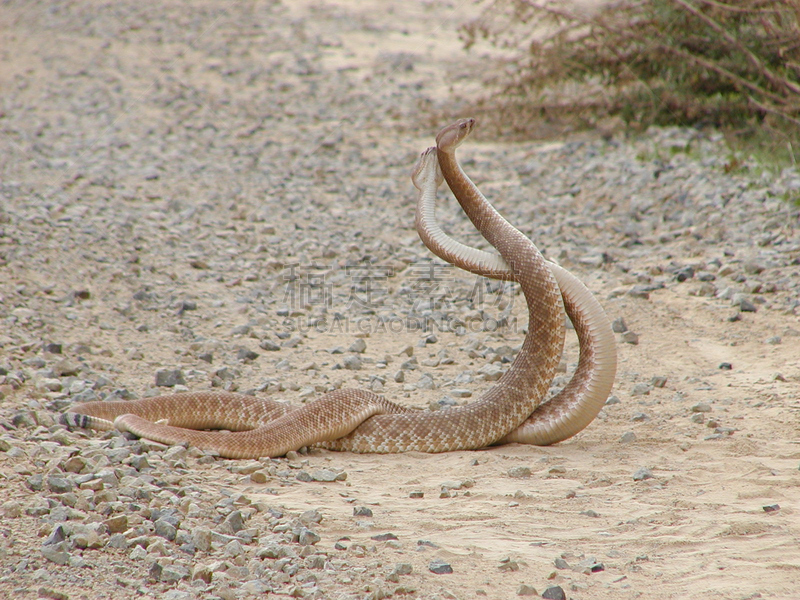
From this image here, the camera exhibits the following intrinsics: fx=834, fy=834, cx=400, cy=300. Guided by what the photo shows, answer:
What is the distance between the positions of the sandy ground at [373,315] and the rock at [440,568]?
0.08m

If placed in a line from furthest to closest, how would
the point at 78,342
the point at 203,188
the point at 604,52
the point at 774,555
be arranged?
the point at 604,52 < the point at 203,188 < the point at 78,342 < the point at 774,555

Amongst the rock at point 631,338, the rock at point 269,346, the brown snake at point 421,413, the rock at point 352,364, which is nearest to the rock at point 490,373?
the brown snake at point 421,413

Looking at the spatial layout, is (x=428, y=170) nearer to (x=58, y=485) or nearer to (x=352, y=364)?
(x=352, y=364)

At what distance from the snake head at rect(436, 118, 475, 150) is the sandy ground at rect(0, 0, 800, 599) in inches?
75.4

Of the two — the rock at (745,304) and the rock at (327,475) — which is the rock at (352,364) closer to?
the rock at (327,475)

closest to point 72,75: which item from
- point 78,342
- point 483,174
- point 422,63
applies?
point 422,63

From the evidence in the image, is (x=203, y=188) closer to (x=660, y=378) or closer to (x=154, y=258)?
(x=154, y=258)

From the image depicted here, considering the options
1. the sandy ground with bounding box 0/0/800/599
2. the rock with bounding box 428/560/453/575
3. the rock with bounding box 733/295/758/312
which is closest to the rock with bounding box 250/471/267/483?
the sandy ground with bounding box 0/0/800/599

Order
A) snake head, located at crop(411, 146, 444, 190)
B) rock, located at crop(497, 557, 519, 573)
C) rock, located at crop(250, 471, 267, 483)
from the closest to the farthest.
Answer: rock, located at crop(497, 557, 519, 573)
rock, located at crop(250, 471, 267, 483)
snake head, located at crop(411, 146, 444, 190)

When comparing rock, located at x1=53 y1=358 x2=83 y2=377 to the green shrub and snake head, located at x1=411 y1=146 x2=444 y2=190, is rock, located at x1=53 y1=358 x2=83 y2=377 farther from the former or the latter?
the green shrub

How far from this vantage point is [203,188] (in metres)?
11.7

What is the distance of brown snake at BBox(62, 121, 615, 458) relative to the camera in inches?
207

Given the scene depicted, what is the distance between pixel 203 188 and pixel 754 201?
23.4 feet

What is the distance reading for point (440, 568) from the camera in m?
3.68
